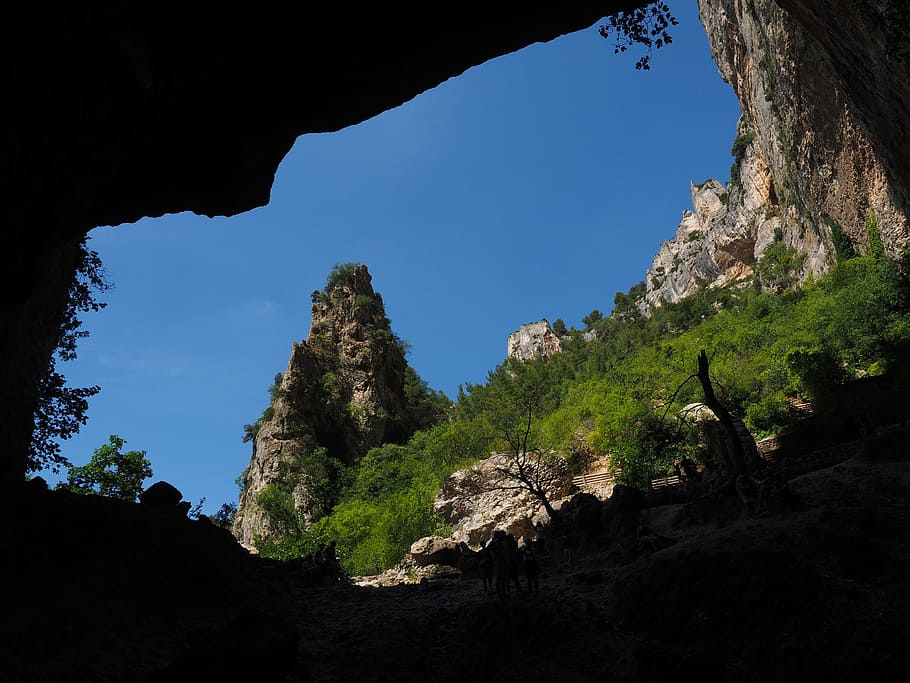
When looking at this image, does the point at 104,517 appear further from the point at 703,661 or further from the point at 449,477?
the point at 449,477

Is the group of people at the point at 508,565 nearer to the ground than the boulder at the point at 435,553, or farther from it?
farther from it

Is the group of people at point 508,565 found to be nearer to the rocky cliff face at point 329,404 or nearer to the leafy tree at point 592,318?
the rocky cliff face at point 329,404

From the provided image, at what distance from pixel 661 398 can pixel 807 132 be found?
22.7 m

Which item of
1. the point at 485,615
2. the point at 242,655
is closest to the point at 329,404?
the point at 485,615

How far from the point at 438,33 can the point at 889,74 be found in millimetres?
11028

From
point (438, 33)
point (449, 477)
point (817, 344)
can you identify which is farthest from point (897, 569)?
point (449, 477)

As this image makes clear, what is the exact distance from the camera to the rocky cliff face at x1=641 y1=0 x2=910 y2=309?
44.4 ft

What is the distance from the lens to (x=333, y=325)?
6106 cm

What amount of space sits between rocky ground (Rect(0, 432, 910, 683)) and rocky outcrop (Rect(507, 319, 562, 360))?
→ 107026 millimetres

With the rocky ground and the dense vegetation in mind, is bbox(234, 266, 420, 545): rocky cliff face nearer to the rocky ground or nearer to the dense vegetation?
the dense vegetation

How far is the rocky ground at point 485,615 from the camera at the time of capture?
647 centimetres

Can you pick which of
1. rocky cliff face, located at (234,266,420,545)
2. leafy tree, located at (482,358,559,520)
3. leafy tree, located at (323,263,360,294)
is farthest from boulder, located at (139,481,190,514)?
leafy tree, located at (323,263,360,294)

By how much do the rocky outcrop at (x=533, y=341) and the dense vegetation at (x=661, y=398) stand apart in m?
61.3

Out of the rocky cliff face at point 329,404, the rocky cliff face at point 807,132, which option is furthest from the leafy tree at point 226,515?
the rocky cliff face at point 807,132
